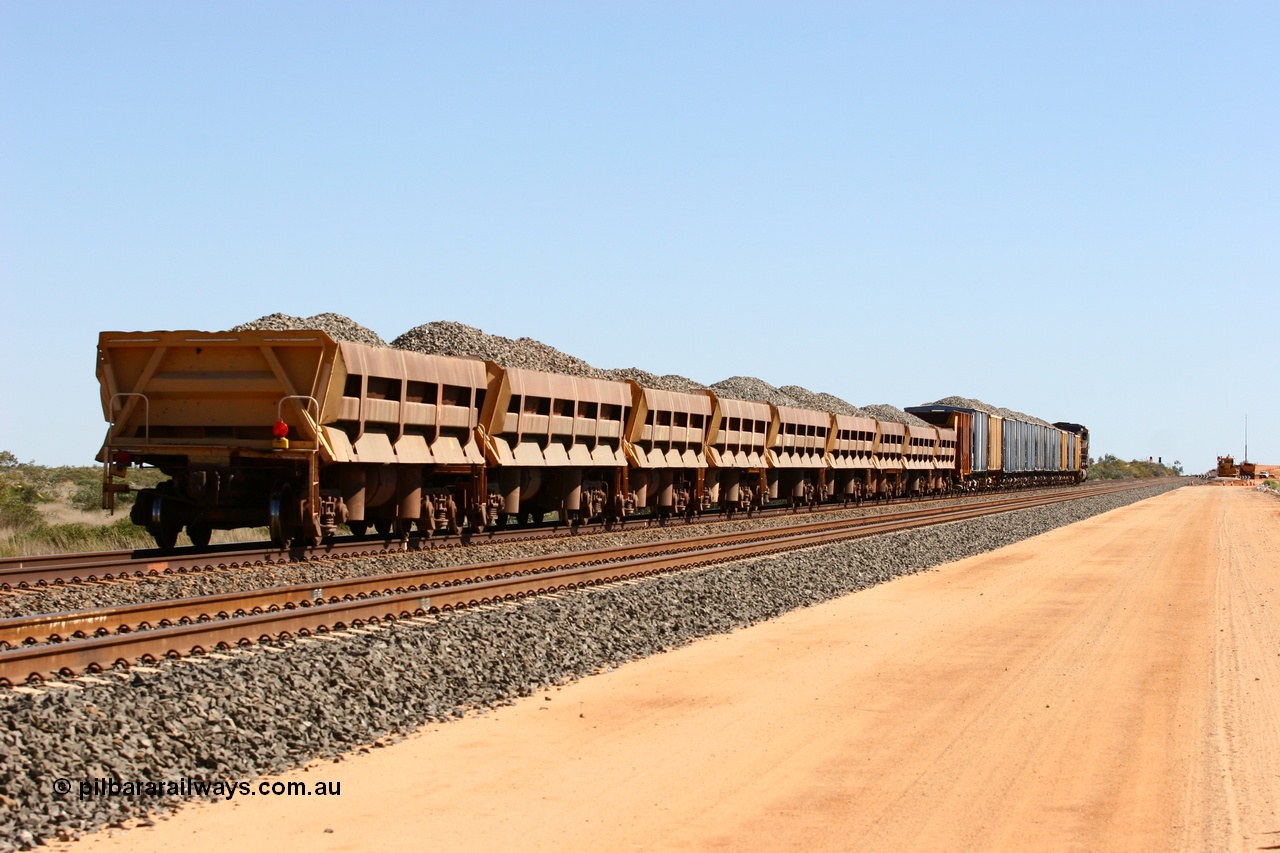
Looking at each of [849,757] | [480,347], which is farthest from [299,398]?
[849,757]

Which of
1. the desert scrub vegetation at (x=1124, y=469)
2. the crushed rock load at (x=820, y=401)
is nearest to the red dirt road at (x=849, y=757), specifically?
the crushed rock load at (x=820, y=401)

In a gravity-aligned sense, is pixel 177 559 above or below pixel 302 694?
above

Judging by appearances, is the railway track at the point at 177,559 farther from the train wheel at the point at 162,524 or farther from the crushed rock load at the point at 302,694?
the crushed rock load at the point at 302,694

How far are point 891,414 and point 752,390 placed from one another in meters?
13.1

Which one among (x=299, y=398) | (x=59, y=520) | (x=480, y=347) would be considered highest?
(x=480, y=347)

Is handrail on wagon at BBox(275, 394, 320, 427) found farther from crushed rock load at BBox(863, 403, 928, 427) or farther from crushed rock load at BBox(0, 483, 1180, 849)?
crushed rock load at BBox(863, 403, 928, 427)

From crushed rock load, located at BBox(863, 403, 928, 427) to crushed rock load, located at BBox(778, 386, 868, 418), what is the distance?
2.38 ft

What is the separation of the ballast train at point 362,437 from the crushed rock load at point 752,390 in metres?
9.11

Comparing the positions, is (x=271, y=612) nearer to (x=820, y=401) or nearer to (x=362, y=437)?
(x=362, y=437)

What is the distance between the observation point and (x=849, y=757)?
7.49 metres

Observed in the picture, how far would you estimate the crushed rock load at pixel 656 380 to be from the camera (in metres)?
28.3

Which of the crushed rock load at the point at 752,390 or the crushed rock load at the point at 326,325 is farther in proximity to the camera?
the crushed rock load at the point at 752,390

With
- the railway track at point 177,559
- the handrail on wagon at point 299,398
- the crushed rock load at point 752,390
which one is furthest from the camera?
the crushed rock load at point 752,390

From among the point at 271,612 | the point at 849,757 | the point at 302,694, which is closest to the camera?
the point at 849,757
